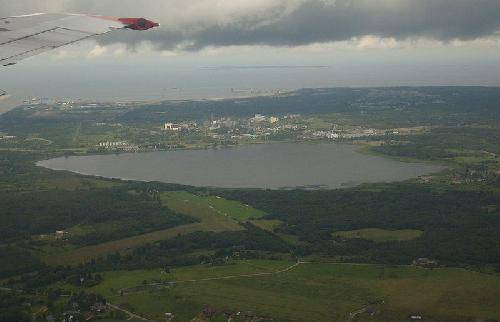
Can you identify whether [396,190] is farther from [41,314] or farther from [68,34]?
[68,34]

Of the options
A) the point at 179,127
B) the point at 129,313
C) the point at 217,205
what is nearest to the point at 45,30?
the point at 129,313

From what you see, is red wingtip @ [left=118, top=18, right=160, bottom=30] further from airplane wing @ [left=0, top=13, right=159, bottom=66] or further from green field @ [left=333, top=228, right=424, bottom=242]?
green field @ [left=333, top=228, right=424, bottom=242]

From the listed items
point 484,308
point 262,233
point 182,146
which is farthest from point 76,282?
point 182,146

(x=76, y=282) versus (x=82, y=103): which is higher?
(x=82, y=103)

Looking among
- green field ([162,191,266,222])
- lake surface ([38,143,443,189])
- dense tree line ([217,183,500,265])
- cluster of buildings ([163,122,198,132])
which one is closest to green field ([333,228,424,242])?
dense tree line ([217,183,500,265])

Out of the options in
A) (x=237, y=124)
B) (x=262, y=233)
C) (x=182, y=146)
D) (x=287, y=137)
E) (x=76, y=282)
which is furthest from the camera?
(x=237, y=124)

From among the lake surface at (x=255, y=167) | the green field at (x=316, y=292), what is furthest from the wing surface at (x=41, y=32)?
the lake surface at (x=255, y=167)

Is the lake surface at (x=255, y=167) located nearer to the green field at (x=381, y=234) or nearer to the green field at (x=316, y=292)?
the green field at (x=381, y=234)
